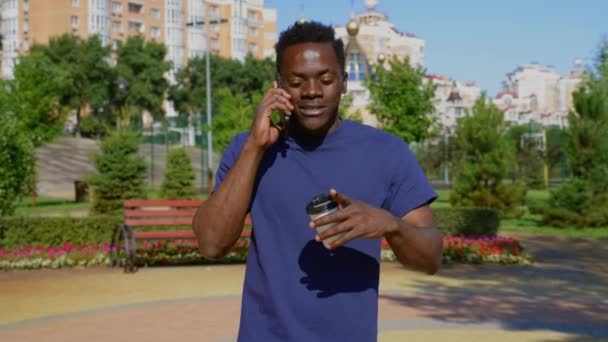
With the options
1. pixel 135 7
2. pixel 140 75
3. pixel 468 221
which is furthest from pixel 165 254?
pixel 135 7

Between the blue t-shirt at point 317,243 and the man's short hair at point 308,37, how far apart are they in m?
0.21

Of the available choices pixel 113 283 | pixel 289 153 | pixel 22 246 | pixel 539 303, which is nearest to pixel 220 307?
pixel 113 283

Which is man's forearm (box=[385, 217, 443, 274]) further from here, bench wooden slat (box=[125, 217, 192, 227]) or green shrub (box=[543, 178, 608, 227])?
green shrub (box=[543, 178, 608, 227])

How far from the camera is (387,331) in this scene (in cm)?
753

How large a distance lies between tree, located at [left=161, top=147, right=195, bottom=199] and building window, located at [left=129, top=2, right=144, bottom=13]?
69538 mm

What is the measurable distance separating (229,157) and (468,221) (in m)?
12.6

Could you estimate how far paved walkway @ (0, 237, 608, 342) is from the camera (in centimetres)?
755

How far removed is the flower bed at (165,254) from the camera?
41.3 feet

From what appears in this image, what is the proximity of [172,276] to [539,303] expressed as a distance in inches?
191

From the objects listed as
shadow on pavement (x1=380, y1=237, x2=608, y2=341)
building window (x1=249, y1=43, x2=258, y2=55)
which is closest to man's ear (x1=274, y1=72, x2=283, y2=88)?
shadow on pavement (x1=380, y1=237, x2=608, y2=341)

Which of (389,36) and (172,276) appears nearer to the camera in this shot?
(172,276)

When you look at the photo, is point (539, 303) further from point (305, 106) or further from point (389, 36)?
point (389, 36)

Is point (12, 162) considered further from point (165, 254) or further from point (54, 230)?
point (165, 254)

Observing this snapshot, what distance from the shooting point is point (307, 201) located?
226cm
